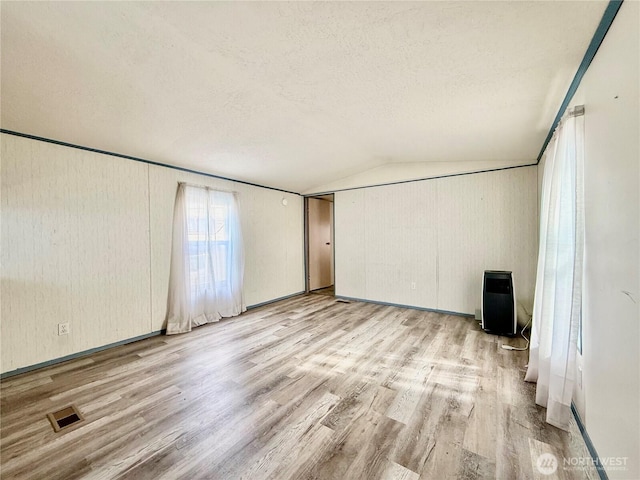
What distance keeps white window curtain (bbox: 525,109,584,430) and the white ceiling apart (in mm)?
461

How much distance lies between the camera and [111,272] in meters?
2.78

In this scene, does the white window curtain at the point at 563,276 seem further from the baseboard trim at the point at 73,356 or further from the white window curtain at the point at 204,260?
the baseboard trim at the point at 73,356

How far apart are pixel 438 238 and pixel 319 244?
2713 millimetres

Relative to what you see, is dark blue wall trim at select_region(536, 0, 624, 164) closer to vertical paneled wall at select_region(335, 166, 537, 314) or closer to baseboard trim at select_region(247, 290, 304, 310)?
vertical paneled wall at select_region(335, 166, 537, 314)

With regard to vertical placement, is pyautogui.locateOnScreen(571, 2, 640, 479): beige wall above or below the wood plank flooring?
above

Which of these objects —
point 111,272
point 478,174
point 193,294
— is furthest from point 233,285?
point 478,174

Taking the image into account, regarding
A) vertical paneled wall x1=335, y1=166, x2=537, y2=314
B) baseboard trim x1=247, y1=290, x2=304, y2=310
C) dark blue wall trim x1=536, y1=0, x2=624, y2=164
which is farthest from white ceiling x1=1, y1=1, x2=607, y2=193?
baseboard trim x1=247, y1=290, x2=304, y2=310

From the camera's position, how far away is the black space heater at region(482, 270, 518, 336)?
298 cm

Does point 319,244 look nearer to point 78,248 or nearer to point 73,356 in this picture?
point 78,248

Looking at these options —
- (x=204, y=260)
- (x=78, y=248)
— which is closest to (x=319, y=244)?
(x=204, y=260)

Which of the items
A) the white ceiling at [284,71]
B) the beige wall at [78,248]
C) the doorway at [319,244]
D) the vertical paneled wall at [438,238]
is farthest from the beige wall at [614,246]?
the doorway at [319,244]

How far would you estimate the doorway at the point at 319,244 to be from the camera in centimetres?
550

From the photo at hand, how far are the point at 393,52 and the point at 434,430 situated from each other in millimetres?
2289

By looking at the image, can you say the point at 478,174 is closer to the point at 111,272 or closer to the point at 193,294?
the point at 193,294
